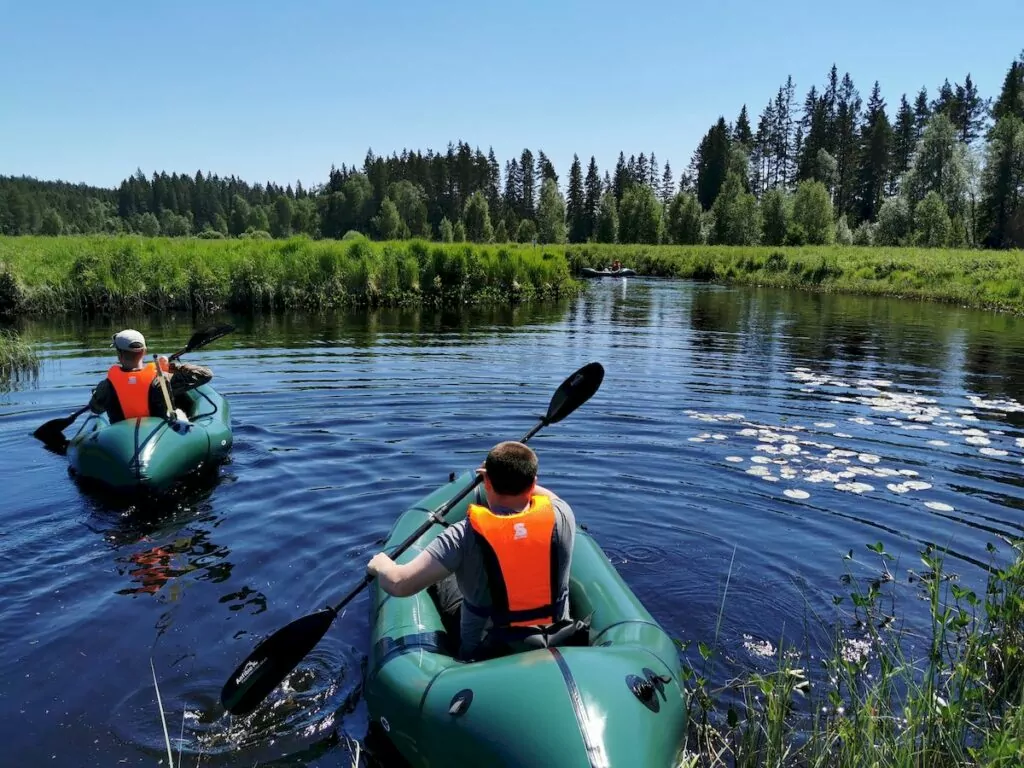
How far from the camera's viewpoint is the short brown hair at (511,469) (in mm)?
3379

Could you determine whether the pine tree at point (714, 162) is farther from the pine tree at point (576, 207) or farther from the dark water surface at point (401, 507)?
the dark water surface at point (401, 507)

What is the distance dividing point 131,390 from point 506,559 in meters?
5.60

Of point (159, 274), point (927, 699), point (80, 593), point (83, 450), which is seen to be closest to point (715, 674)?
point (927, 699)

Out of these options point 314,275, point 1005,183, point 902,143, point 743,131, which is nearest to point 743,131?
point 743,131

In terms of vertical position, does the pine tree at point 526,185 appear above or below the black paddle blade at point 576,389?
above

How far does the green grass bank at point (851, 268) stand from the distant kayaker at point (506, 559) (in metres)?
25.7

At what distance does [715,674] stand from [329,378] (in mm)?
9318

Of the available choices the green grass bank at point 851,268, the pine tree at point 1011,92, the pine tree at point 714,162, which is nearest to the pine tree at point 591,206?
the pine tree at point 714,162

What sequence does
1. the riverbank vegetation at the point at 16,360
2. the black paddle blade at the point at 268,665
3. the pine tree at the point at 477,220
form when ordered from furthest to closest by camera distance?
the pine tree at the point at 477,220 → the riverbank vegetation at the point at 16,360 → the black paddle blade at the point at 268,665

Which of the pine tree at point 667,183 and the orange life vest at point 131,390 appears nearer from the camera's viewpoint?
the orange life vest at point 131,390

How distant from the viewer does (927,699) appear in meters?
2.89

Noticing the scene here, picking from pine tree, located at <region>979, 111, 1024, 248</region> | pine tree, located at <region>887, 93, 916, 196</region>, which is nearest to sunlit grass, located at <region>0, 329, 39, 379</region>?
pine tree, located at <region>979, 111, 1024, 248</region>

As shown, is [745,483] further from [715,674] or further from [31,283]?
[31,283]

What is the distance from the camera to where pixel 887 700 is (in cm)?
359
